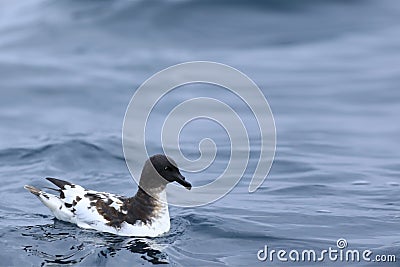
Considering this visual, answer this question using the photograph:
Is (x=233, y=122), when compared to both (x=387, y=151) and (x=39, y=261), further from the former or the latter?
(x=39, y=261)

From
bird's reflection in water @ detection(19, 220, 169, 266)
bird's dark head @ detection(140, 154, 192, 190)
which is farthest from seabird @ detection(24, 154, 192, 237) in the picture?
bird's reflection in water @ detection(19, 220, 169, 266)

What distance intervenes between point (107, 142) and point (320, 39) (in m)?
9.40

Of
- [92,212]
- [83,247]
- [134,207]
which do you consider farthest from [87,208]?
[83,247]

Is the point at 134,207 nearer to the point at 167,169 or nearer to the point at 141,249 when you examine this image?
the point at 167,169

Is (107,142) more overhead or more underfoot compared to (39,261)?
more overhead

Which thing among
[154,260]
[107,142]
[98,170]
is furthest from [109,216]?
[107,142]

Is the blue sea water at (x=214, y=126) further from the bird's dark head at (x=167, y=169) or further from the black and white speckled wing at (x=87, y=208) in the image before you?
the bird's dark head at (x=167, y=169)

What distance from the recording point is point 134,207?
12.4 meters

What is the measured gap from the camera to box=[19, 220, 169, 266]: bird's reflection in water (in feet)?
37.3

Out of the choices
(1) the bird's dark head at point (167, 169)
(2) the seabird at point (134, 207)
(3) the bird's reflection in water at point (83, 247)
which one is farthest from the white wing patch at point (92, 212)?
(1) the bird's dark head at point (167, 169)

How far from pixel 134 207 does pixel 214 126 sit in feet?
25.7

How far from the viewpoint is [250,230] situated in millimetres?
12922

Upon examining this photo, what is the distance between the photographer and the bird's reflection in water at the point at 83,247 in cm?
1137

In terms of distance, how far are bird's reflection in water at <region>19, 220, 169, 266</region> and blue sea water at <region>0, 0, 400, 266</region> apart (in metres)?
0.02
